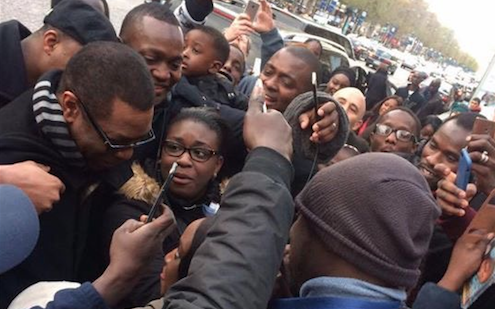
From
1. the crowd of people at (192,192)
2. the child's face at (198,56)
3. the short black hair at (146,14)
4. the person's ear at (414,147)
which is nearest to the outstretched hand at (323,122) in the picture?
the crowd of people at (192,192)

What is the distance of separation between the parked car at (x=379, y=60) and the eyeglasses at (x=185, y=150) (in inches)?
1059

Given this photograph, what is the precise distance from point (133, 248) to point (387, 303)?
75 cm

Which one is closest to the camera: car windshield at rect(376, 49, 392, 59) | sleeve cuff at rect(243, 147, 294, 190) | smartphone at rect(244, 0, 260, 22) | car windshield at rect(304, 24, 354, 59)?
sleeve cuff at rect(243, 147, 294, 190)

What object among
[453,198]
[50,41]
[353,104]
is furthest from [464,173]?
[353,104]

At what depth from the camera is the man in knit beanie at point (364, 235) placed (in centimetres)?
114

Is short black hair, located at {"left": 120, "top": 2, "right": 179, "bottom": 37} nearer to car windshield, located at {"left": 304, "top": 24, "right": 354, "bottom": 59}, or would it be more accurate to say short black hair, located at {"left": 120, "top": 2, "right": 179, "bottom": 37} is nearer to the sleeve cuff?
the sleeve cuff

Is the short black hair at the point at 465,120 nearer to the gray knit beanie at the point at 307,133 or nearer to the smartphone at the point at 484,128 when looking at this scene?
the smartphone at the point at 484,128

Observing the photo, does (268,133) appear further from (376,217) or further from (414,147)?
→ (414,147)

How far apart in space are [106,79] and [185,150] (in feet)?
2.62

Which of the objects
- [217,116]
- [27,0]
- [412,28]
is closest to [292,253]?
[217,116]

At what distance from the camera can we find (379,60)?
1287 inches

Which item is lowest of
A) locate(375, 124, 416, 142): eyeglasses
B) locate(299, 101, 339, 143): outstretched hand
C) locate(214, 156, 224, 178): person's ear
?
locate(214, 156, 224, 178): person's ear

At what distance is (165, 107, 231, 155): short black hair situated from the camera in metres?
2.54

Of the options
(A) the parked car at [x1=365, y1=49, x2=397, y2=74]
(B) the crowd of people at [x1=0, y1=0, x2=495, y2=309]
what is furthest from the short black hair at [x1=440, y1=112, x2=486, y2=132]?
(A) the parked car at [x1=365, y1=49, x2=397, y2=74]
